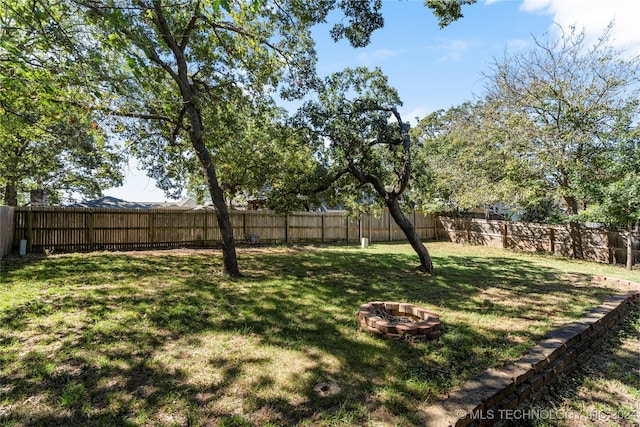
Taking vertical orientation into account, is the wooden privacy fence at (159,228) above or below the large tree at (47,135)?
below

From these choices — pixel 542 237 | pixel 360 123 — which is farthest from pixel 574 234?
pixel 360 123

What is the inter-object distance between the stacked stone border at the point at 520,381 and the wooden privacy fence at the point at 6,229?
9499 mm

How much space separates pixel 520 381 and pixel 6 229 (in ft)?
34.6

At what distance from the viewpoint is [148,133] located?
25.8 ft

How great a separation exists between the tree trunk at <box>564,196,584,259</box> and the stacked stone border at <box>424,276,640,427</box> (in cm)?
798

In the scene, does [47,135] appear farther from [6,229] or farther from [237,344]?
[237,344]

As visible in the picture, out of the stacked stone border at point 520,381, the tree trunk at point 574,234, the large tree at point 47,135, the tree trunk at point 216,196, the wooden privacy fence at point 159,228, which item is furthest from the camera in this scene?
the tree trunk at point 574,234

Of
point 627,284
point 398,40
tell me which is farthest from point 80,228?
point 627,284

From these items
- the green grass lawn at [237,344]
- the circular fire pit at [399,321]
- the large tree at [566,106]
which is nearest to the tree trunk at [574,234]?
the large tree at [566,106]

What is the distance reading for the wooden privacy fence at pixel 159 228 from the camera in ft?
28.0

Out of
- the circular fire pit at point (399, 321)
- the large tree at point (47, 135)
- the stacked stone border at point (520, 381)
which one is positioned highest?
the large tree at point (47, 135)

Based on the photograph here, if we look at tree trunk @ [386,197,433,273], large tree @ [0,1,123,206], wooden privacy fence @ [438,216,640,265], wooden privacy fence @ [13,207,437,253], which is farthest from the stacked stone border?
wooden privacy fence @ [13,207,437,253]

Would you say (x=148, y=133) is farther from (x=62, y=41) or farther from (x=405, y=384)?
(x=405, y=384)

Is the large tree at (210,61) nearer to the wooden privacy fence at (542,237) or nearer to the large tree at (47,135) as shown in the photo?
the large tree at (47,135)
